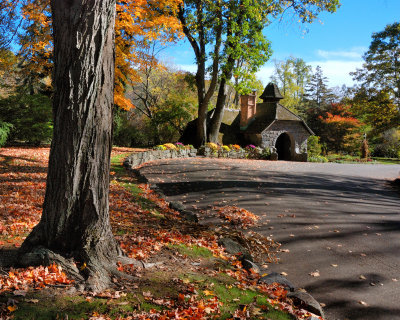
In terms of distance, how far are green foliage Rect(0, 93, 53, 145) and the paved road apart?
9224mm

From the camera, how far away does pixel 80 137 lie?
328cm

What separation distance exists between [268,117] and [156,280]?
2423cm

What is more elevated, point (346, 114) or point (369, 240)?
point (346, 114)

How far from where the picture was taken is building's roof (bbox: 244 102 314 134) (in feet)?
84.5

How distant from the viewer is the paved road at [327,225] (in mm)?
4344

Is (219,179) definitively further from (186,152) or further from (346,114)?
(346,114)

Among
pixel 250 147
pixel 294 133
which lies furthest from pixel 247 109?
pixel 294 133

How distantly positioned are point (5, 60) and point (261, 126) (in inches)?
742

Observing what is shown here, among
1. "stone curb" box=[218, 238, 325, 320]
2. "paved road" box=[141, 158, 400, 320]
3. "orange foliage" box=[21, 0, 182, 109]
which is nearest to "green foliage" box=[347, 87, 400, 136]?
"paved road" box=[141, 158, 400, 320]

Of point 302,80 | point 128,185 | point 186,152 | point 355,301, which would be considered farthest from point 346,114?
point 355,301

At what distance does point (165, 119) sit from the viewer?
87.4ft

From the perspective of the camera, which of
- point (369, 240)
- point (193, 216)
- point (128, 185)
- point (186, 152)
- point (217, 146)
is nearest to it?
point (369, 240)

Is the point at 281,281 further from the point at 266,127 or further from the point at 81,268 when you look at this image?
the point at 266,127

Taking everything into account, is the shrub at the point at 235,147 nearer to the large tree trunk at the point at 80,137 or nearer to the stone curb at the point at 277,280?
the stone curb at the point at 277,280
